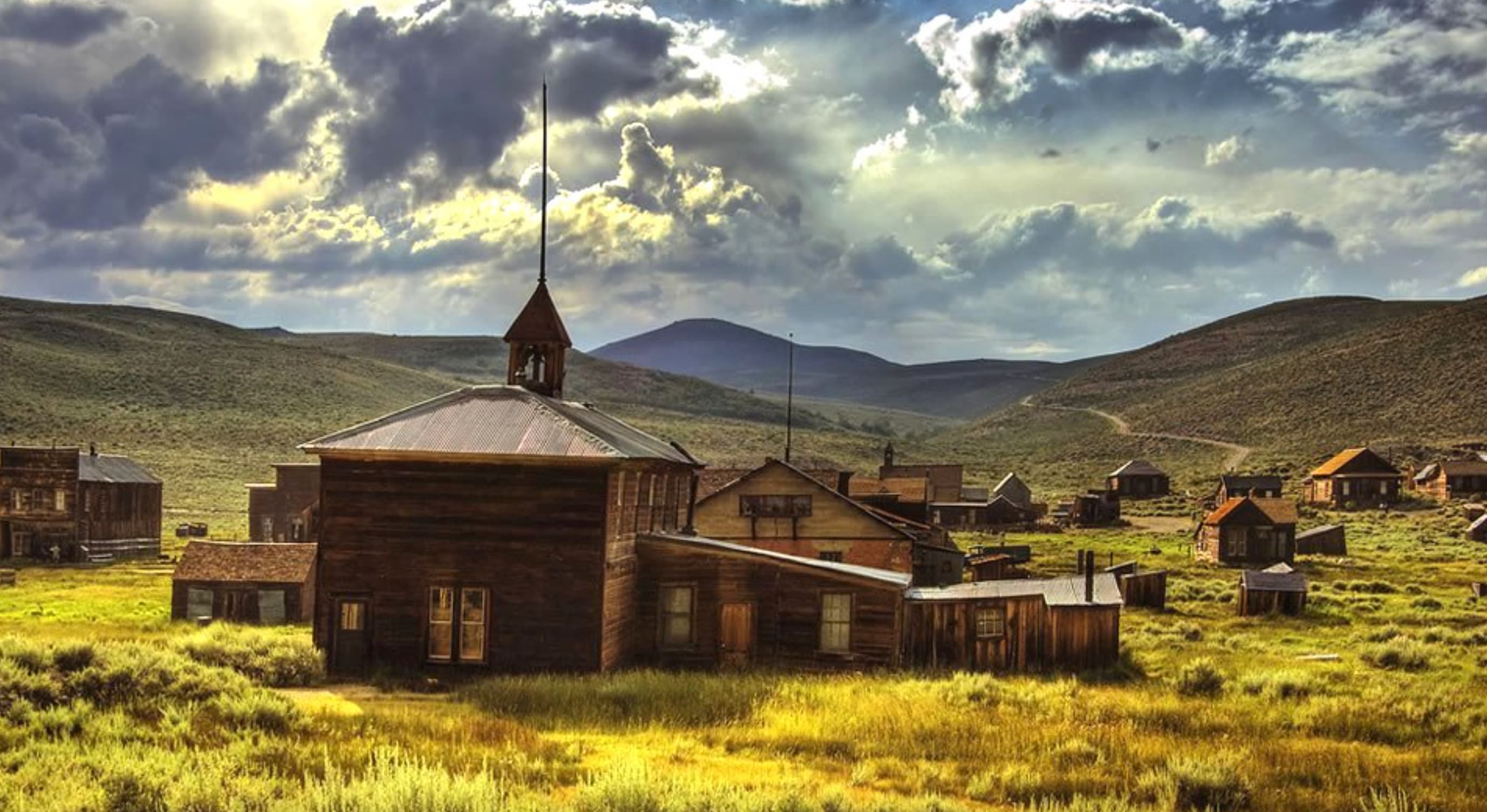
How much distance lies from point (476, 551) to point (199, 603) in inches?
762

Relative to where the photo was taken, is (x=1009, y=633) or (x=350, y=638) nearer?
(x=350, y=638)

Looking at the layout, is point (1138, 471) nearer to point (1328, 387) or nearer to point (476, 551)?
point (1328, 387)

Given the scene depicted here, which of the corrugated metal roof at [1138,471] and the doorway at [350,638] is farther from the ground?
the corrugated metal roof at [1138,471]

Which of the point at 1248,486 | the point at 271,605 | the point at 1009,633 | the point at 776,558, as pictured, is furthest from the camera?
the point at 1248,486

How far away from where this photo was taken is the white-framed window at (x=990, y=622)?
2392 cm

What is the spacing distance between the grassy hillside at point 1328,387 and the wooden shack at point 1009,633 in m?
89.4

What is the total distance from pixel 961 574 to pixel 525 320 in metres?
20.1

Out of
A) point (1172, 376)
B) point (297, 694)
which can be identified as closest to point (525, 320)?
point (297, 694)

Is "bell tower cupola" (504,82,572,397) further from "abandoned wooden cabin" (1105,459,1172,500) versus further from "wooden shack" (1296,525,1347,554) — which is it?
"abandoned wooden cabin" (1105,459,1172,500)

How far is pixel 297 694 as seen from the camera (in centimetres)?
2062

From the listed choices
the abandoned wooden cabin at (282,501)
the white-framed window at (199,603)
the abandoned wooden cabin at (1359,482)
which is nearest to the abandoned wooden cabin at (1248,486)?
the abandoned wooden cabin at (1359,482)

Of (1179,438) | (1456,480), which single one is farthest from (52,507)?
(1179,438)

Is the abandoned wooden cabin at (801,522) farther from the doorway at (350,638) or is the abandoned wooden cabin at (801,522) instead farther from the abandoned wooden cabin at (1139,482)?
the abandoned wooden cabin at (1139,482)

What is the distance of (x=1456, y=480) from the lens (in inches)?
3228
